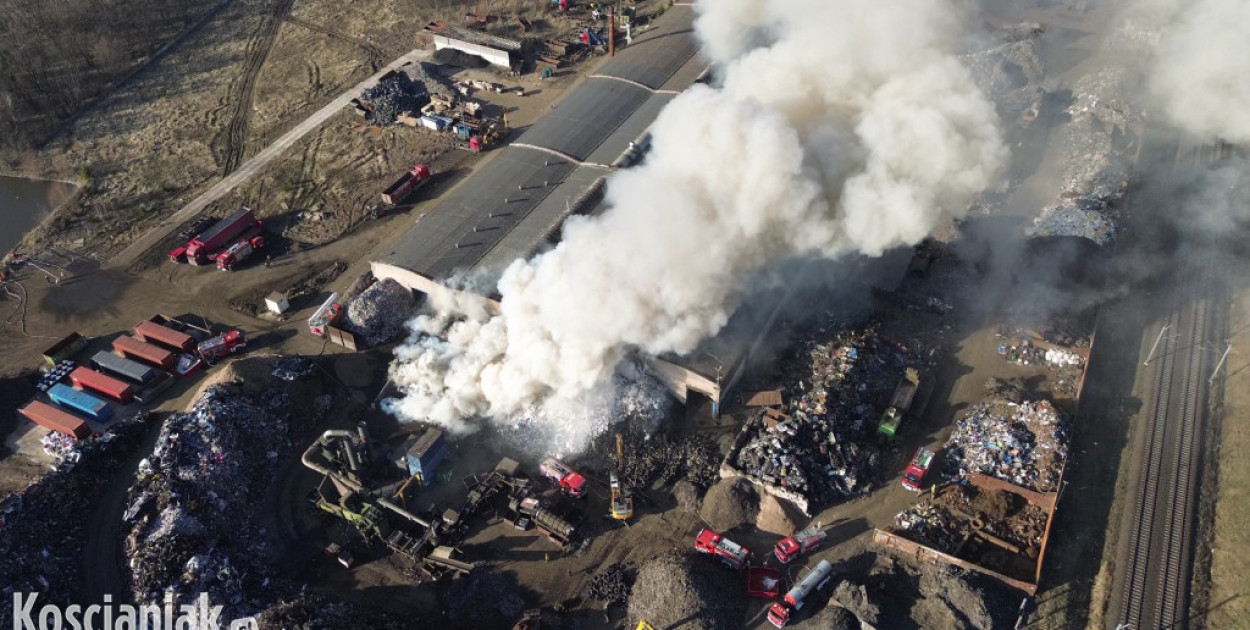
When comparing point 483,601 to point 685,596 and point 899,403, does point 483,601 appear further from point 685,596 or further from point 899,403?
point 899,403

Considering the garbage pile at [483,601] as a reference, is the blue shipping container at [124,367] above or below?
above

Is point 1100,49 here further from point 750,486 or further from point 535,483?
point 535,483

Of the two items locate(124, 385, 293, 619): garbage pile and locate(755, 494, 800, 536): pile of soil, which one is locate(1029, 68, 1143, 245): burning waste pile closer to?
locate(755, 494, 800, 536): pile of soil

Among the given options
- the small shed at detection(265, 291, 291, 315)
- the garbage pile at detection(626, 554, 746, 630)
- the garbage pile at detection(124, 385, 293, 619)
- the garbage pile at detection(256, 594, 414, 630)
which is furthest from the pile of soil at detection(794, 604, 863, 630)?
the small shed at detection(265, 291, 291, 315)

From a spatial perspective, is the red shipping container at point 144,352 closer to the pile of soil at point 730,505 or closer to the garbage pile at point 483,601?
the garbage pile at point 483,601

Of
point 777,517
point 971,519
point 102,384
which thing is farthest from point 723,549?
point 102,384

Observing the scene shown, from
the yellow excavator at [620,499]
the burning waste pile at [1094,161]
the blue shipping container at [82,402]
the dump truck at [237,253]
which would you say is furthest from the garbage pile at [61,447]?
the burning waste pile at [1094,161]
